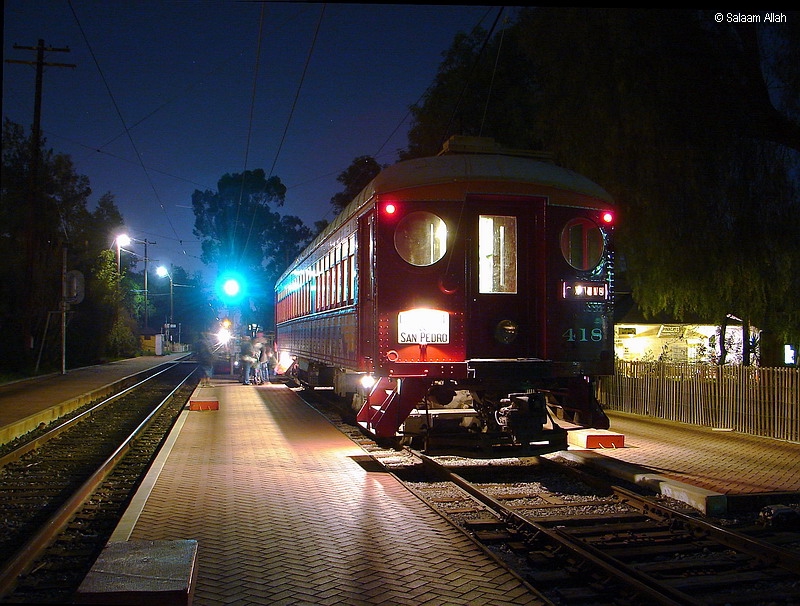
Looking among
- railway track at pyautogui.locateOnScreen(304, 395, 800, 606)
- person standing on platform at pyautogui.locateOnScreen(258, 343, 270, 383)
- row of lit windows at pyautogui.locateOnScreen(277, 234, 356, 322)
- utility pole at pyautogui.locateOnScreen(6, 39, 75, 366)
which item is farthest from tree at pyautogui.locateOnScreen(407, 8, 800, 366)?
utility pole at pyautogui.locateOnScreen(6, 39, 75, 366)

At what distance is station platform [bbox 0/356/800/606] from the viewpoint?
5.35 meters

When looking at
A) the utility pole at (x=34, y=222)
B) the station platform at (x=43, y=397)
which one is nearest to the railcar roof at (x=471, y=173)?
the station platform at (x=43, y=397)

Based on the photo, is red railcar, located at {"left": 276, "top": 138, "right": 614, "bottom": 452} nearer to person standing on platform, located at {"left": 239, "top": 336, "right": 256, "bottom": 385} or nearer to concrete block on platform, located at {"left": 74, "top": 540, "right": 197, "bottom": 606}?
concrete block on platform, located at {"left": 74, "top": 540, "right": 197, "bottom": 606}

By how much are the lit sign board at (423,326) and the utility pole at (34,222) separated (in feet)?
75.7

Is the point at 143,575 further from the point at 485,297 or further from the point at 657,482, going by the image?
the point at 657,482

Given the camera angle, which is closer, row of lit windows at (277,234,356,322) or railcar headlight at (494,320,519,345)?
railcar headlight at (494,320,519,345)

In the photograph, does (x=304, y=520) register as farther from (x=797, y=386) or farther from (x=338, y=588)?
(x=797, y=386)

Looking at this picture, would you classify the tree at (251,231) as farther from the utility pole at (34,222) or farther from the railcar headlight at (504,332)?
→ the railcar headlight at (504,332)

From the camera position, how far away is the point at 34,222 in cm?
2844

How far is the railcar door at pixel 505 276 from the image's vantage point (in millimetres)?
9086

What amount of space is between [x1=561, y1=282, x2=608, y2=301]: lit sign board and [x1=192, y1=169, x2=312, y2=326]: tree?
5579cm

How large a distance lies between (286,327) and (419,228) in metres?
14.8

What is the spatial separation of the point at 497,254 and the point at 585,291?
1132 millimetres

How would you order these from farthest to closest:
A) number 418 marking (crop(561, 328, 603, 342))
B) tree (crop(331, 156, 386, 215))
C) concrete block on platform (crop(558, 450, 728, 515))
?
tree (crop(331, 156, 386, 215))
number 418 marking (crop(561, 328, 603, 342))
concrete block on platform (crop(558, 450, 728, 515))
